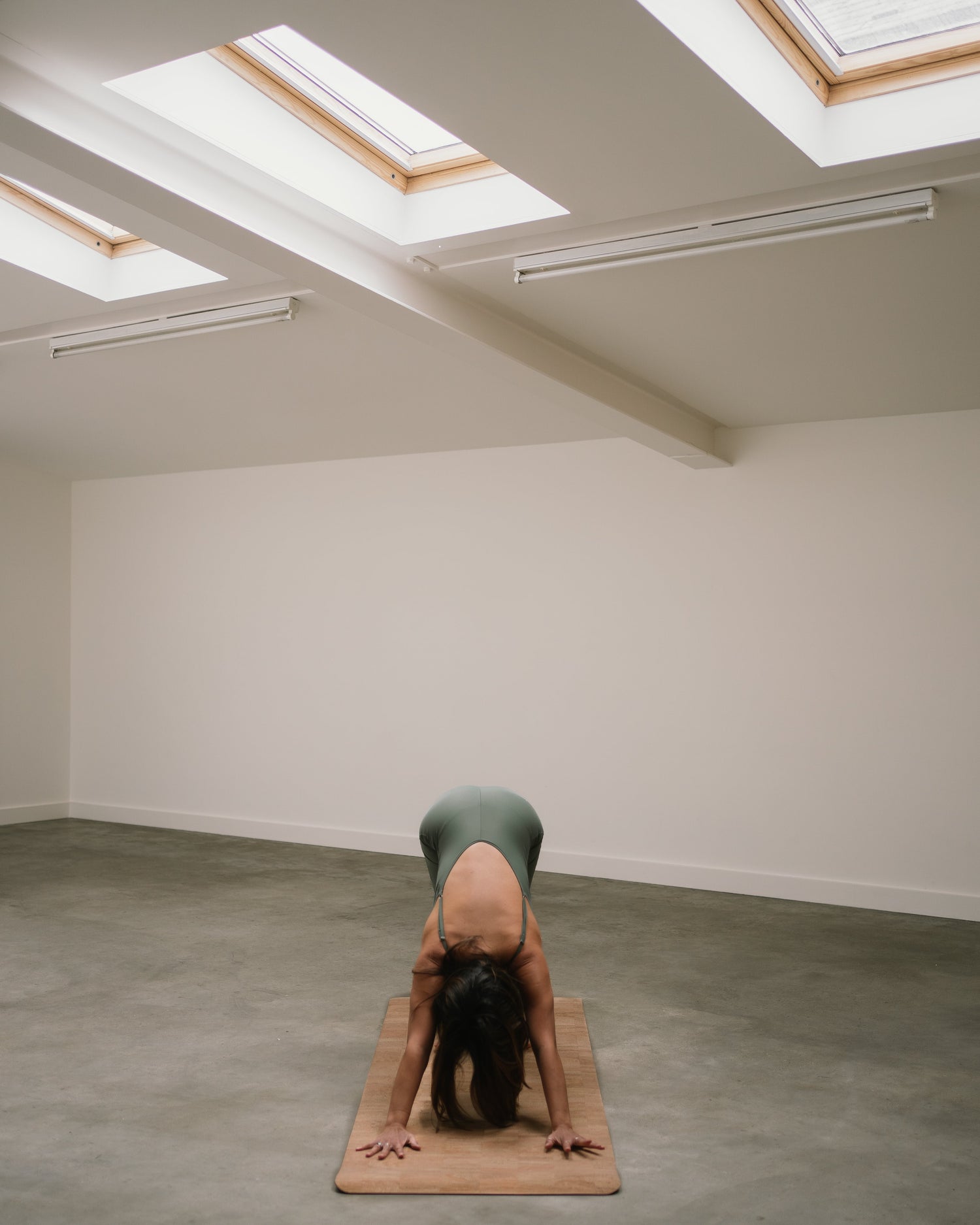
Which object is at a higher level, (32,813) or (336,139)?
(336,139)

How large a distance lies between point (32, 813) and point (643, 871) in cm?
529

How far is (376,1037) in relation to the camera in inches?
165

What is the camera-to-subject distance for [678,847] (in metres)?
7.00

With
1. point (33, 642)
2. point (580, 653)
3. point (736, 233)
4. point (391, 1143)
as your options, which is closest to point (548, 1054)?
point (391, 1143)

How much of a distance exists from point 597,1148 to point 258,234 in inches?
123

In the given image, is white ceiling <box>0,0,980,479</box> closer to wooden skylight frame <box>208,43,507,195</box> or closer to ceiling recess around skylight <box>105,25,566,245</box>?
ceiling recess around skylight <box>105,25,566,245</box>

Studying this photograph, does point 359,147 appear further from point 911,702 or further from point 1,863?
point 1,863

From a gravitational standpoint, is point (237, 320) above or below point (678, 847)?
above

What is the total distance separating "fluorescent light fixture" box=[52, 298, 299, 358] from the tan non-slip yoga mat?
3.34 metres

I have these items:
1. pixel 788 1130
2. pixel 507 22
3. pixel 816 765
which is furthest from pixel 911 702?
pixel 507 22

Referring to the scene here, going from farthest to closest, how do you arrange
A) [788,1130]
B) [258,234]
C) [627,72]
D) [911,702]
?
[911,702] → [258,234] → [788,1130] → [627,72]

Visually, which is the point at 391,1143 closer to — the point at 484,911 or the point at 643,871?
the point at 484,911

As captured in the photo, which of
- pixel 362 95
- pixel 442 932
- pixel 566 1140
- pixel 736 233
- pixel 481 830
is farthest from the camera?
pixel 362 95

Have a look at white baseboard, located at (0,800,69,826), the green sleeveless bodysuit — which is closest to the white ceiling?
the green sleeveless bodysuit
